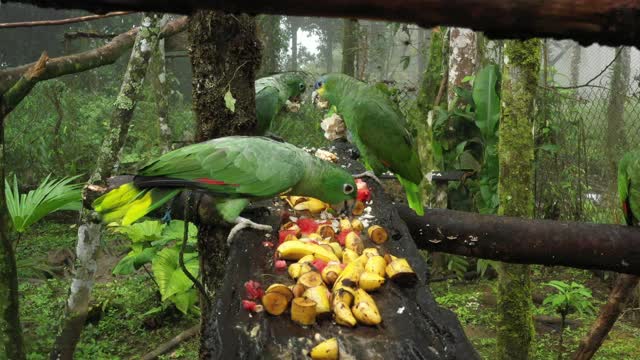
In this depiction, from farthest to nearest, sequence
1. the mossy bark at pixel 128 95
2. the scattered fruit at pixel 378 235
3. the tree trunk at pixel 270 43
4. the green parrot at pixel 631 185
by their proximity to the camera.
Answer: the tree trunk at pixel 270 43
the mossy bark at pixel 128 95
the green parrot at pixel 631 185
the scattered fruit at pixel 378 235

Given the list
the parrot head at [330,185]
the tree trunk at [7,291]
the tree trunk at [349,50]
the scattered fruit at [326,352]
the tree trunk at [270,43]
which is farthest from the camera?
the tree trunk at [270,43]

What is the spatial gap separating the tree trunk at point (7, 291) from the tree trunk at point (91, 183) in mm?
244

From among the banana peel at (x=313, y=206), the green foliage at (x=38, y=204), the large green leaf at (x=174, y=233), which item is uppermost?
the banana peel at (x=313, y=206)

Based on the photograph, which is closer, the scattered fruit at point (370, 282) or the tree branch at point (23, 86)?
the scattered fruit at point (370, 282)

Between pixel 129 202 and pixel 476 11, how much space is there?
2046 millimetres

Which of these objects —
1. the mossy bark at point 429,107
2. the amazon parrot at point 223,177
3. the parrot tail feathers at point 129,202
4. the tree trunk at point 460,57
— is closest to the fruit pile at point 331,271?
the amazon parrot at point 223,177

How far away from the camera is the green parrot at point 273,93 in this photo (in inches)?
152

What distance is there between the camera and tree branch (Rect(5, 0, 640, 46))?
56cm

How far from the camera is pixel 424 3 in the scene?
1.84ft

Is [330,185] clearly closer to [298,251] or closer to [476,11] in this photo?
[298,251]

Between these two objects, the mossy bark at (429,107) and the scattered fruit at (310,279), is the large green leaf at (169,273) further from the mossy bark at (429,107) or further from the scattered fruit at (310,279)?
the scattered fruit at (310,279)

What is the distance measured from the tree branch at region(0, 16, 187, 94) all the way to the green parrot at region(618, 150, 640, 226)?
10.7ft

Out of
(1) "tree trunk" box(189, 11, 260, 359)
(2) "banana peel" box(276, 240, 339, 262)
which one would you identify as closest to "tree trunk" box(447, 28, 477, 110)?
(1) "tree trunk" box(189, 11, 260, 359)

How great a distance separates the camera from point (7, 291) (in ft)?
11.7
